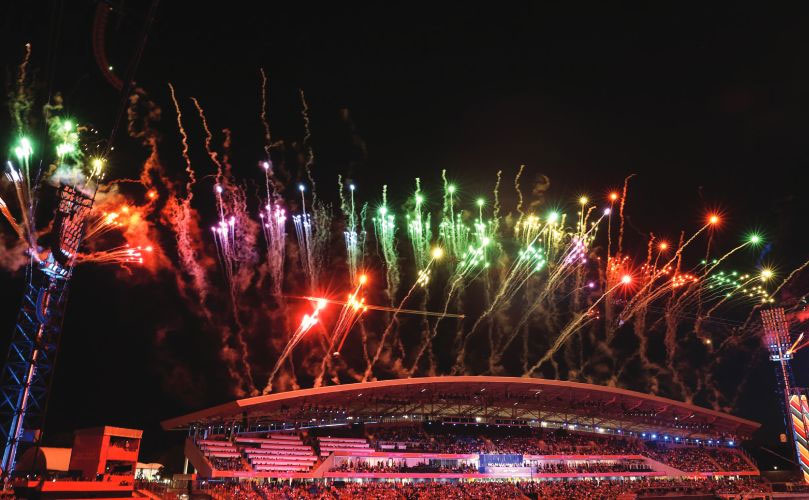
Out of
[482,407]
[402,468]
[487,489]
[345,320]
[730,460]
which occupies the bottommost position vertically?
[487,489]

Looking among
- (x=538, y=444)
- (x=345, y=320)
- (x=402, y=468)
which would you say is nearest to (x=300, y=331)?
(x=345, y=320)

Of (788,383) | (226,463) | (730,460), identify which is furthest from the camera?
(730,460)

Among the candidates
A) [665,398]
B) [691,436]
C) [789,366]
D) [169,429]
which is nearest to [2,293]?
[169,429]

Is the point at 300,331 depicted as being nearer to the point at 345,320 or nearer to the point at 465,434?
the point at 345,320

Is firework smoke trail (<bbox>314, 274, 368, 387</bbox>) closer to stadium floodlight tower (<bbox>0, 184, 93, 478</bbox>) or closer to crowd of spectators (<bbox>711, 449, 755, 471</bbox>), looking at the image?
stadium floodlight tower (<bbox>0, 184, 93, 478</bbox>)

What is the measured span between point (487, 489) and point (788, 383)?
22476mm

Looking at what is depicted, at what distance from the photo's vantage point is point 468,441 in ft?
134

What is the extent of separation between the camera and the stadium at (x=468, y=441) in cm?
3241

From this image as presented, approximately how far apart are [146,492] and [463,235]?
20.2m

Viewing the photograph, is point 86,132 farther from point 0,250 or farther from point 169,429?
point 169,429

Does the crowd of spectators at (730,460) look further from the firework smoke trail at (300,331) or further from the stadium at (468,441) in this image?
the firework smoke trail at (300,331)

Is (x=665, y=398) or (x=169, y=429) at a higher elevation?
(x=665, y=398)

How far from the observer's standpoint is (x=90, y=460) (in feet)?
76.8

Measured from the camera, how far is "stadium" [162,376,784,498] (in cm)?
3241
